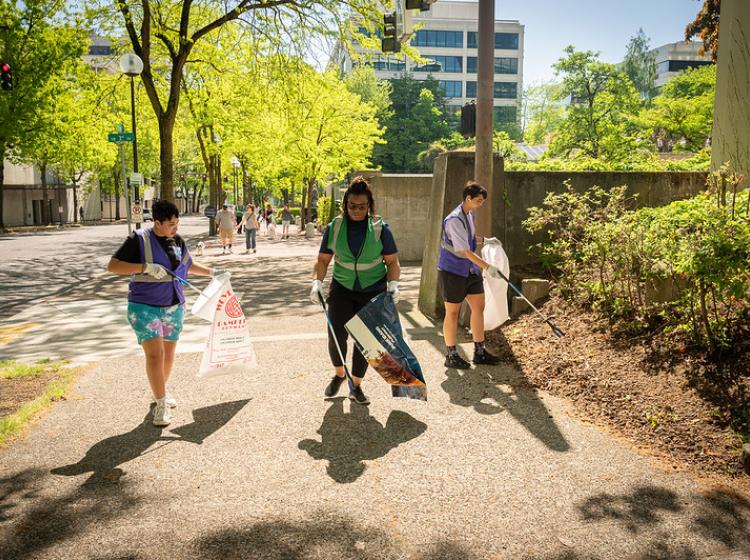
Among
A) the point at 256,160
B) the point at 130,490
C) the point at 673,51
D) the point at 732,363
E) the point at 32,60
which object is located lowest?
the point at 130,490

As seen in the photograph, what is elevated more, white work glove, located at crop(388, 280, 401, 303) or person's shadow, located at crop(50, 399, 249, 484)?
white work glove, located at crop(388, 280, 401, 303)

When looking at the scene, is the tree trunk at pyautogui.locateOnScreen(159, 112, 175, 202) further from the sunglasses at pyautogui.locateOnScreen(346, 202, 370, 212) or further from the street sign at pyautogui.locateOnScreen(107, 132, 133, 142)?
the sunglasses at pyautogui.locateOnScreen(346, 202, 370, 212)

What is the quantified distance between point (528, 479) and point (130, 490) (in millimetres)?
2438

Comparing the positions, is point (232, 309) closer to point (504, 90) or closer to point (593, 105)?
point (593, 105)

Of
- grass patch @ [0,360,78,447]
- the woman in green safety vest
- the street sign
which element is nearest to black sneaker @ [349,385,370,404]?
the woman in green safety vest

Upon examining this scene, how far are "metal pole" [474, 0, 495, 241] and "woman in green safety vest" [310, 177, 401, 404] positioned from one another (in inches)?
103

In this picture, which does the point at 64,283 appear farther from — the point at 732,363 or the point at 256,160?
the point at 256,160

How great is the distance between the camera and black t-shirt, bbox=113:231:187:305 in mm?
4785

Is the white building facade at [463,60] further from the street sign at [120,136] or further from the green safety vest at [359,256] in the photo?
the green safety vest at [359,256]

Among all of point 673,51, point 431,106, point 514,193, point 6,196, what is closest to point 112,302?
point 514,193

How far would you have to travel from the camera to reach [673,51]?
339 feet

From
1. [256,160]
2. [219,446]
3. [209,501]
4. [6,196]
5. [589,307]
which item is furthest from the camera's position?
[6,196]

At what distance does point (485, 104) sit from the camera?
7.50m

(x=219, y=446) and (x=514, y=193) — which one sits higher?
(x=514, y=193)
